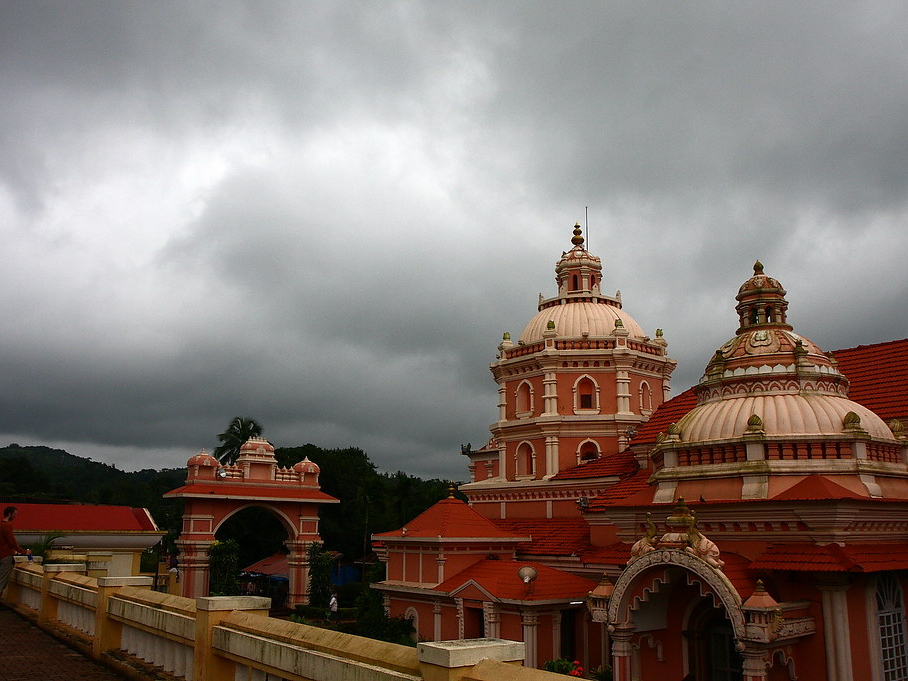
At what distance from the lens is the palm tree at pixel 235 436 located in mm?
51844

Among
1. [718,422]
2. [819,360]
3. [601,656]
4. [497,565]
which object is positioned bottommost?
[601,656]

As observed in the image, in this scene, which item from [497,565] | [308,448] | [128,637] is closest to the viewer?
[128,637]

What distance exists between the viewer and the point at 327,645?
17.4 ft

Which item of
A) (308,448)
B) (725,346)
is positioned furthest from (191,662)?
(308,448)

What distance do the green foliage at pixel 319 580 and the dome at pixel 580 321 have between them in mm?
15149

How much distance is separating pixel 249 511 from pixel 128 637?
150ft

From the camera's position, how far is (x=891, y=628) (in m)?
14.5

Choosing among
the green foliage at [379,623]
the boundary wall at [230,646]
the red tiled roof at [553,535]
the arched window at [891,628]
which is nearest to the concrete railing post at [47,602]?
the boundary wall at [230,646]

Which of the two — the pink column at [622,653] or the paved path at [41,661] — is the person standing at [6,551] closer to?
the paved path at [41,661]

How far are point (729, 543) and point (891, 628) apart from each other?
3.20 m

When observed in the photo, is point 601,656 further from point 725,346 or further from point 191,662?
point 191,662

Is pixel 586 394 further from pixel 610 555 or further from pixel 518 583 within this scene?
pixel 518 583

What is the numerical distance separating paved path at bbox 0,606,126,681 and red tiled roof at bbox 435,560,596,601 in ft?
40.9

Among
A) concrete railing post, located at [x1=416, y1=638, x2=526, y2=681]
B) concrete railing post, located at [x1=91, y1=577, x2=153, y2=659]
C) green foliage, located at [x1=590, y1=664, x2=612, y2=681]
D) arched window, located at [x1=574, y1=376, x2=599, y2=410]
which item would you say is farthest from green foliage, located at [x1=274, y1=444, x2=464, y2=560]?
concrete railing post, located at [x1=416, y1=638, x2=526, y2=681]
